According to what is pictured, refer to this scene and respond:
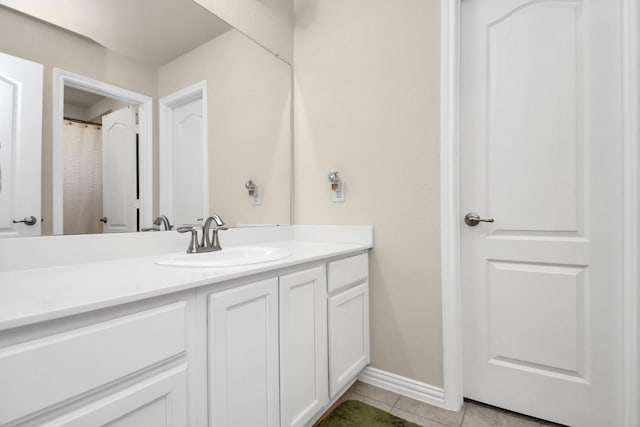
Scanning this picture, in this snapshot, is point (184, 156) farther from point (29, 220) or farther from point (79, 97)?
point (29, 220)

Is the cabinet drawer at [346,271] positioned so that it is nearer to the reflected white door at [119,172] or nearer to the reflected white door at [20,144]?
the reflected white door at [119,172]

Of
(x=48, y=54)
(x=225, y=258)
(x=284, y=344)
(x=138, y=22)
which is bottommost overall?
(x=284, y=344)

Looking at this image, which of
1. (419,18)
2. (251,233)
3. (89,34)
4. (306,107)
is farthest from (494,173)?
(89,34)

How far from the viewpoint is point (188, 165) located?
55.2 inches

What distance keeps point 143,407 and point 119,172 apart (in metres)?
0.85

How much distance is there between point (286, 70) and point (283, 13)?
0.35 meters

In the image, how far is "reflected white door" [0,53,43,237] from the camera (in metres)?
0.89

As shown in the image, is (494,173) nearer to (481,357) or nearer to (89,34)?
(481,357)

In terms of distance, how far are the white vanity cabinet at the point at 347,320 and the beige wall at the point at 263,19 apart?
1.39 meters

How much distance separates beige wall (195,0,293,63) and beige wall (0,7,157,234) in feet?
2.10

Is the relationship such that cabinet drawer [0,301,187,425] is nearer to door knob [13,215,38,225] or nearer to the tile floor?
door knob [13,215,38,225]

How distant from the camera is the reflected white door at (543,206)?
120 centimetres

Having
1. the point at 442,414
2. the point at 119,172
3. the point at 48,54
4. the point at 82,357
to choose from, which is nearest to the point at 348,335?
the point at 442,414

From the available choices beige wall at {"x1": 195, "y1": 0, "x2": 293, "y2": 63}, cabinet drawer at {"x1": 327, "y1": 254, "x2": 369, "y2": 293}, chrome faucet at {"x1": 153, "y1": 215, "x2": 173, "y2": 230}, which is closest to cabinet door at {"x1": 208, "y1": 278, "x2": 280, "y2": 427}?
cabinet drawer at {"x1": 327, "y1": 254, "x2": 369, "y2": 293}
